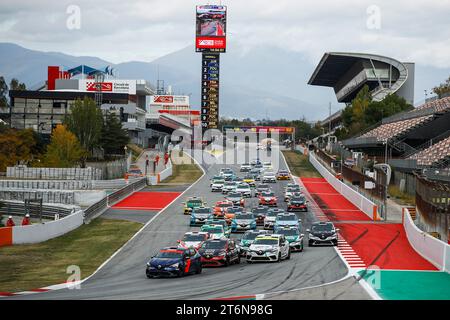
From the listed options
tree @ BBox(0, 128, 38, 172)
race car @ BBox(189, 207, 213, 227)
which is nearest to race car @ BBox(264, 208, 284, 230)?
race car @ BBox(189, 207, 213, 227)

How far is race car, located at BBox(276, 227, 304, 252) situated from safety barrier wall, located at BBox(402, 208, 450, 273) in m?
5.95

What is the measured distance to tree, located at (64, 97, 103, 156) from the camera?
10669 centimetres

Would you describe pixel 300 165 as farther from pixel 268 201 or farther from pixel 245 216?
pixel 245 216

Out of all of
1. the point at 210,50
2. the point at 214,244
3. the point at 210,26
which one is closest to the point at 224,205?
the point at 214,244

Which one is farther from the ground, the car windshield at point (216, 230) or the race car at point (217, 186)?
the race car at point (217, 186)

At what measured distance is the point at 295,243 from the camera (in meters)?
41.2

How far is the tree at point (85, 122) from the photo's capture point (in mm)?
106688

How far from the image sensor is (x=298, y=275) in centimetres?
3186

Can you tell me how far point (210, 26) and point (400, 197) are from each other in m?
118

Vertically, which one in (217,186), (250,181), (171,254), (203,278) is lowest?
(203,278)

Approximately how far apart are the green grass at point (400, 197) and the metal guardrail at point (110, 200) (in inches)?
939

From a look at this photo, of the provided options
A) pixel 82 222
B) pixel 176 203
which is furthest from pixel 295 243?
pixel 176 203

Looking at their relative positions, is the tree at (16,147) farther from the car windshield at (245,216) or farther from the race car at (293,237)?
the race car at (293,237)

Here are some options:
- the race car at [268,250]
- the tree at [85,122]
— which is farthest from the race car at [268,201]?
the tree at [85,122]
